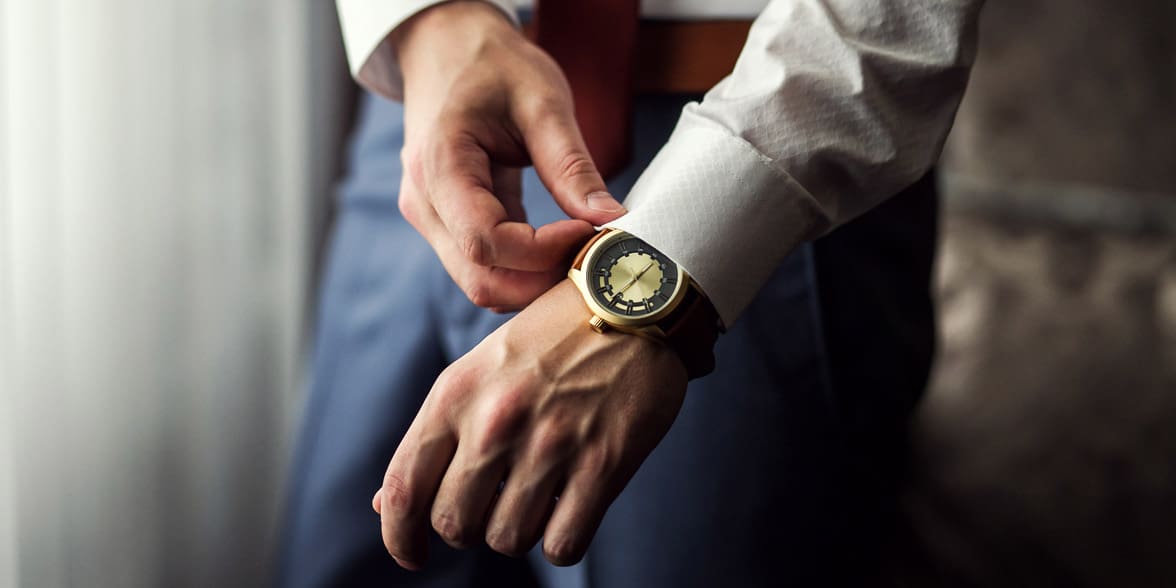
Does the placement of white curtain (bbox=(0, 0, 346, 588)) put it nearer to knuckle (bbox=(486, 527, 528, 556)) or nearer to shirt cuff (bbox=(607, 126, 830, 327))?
knuckle (bbox=(486, 527, 528, 556))

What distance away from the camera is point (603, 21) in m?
0.63

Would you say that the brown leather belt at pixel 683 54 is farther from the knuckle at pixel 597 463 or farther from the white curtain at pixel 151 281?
the white curtain at pixel 151 281

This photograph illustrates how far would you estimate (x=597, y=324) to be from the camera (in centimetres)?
48

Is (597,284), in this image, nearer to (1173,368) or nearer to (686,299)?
(686,299)

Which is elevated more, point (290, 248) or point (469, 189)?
point (469, 189)

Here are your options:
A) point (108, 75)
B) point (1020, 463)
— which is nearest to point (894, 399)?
point (1020, 463)

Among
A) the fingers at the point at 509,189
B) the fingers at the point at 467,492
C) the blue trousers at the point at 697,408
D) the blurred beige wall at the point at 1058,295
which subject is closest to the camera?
the fingers at the point at 467,492

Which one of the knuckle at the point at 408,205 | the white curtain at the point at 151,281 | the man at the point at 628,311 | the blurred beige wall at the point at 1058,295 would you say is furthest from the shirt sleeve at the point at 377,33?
the blurred beige wall at the point at 1058,295

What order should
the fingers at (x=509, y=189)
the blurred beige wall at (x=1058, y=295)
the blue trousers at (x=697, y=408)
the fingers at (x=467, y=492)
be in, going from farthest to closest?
the blurred beige wall at (x=1058, y=295)
the blue trousers at (x=697, y=408)
the fingers at (x=509, y=189)
the fingers at (x=467, y=492)

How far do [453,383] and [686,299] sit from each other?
0.44ft

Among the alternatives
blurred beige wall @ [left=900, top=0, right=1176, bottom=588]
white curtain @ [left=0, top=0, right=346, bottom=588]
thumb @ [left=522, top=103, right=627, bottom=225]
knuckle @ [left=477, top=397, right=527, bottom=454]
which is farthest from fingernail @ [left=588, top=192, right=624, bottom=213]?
blurred beige wall @ [left=900, top=0, right=1176, bottom=588]

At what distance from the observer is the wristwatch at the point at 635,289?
1.56 ft

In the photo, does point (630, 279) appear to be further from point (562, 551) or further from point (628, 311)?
point (562, 551)

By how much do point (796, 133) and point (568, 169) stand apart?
13 cm
